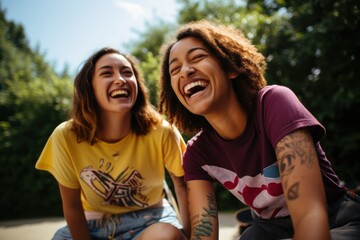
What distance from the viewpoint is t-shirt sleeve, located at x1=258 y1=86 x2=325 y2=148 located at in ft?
4.22

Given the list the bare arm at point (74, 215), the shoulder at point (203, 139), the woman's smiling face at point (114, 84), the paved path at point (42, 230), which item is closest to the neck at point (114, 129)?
the woman's smiling face at point (114, 84)

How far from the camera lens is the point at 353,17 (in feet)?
11.6

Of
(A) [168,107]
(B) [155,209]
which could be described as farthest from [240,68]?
(B) [155,209]

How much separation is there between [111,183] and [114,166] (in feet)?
0.43

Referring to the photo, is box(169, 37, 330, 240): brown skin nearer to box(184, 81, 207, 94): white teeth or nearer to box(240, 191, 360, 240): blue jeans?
box(184, 81, 207, 94): white teeth

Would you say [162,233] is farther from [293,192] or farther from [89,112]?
[89,112]

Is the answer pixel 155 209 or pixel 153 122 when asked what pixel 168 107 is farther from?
pixel 155 209

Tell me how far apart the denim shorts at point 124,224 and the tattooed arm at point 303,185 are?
3.78 feet

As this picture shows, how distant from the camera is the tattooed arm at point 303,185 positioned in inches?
44.2

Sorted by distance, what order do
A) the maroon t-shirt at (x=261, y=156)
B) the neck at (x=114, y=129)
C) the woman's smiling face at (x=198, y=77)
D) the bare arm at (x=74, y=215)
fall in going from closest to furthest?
the maroon t-shirt at (x=261, y=156) → the woman's smiling face at (x=198, y=77) → the bare arm at (x=74, y=215) → the neck at (x=114, y=129)

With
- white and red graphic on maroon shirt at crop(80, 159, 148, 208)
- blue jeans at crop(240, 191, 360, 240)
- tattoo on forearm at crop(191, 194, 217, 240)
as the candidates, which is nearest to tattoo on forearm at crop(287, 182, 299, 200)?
blue jeans at crop(240, 191, 360, 240)

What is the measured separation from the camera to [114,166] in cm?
216

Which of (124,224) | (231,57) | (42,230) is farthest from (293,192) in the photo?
(42,230)

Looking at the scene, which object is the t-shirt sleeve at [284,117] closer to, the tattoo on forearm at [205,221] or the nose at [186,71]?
the nose at [186,71]
